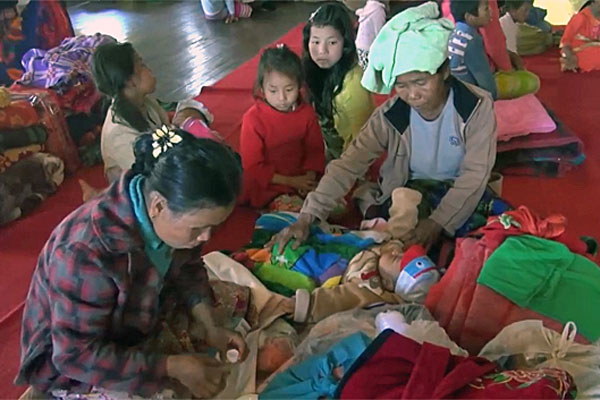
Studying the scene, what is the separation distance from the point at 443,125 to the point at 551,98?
50.1 inches

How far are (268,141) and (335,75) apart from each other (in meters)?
0.33

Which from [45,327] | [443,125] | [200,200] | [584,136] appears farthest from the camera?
[584,136]

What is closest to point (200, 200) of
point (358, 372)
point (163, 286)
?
point (163, 286)

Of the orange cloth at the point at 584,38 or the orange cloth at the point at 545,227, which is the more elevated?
the orange cloth at the point at 545,227

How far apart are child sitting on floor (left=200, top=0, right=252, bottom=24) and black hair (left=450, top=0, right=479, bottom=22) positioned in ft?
8.56

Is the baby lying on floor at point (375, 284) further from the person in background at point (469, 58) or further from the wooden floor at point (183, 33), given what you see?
the wooden floor at point (183, 33)

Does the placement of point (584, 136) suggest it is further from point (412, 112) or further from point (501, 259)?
point (501, 259)

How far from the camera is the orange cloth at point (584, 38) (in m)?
2.96

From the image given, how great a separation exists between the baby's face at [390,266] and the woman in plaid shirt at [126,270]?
1.78 feet

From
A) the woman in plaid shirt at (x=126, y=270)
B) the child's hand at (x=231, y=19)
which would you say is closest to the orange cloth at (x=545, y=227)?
the woman in plaid shirt at (x=126, y=270)

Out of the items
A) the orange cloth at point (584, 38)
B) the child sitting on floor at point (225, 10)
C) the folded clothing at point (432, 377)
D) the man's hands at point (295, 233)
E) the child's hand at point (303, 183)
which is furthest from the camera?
the child sitting on floor at point (225, 10)

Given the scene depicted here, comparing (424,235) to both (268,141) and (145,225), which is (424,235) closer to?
(268,141)

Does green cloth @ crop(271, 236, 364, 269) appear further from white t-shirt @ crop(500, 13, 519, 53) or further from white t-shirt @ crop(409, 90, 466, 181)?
white t-shirt @ crop(500, 13, 519, 53)

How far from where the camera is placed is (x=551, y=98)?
268 centimetres
